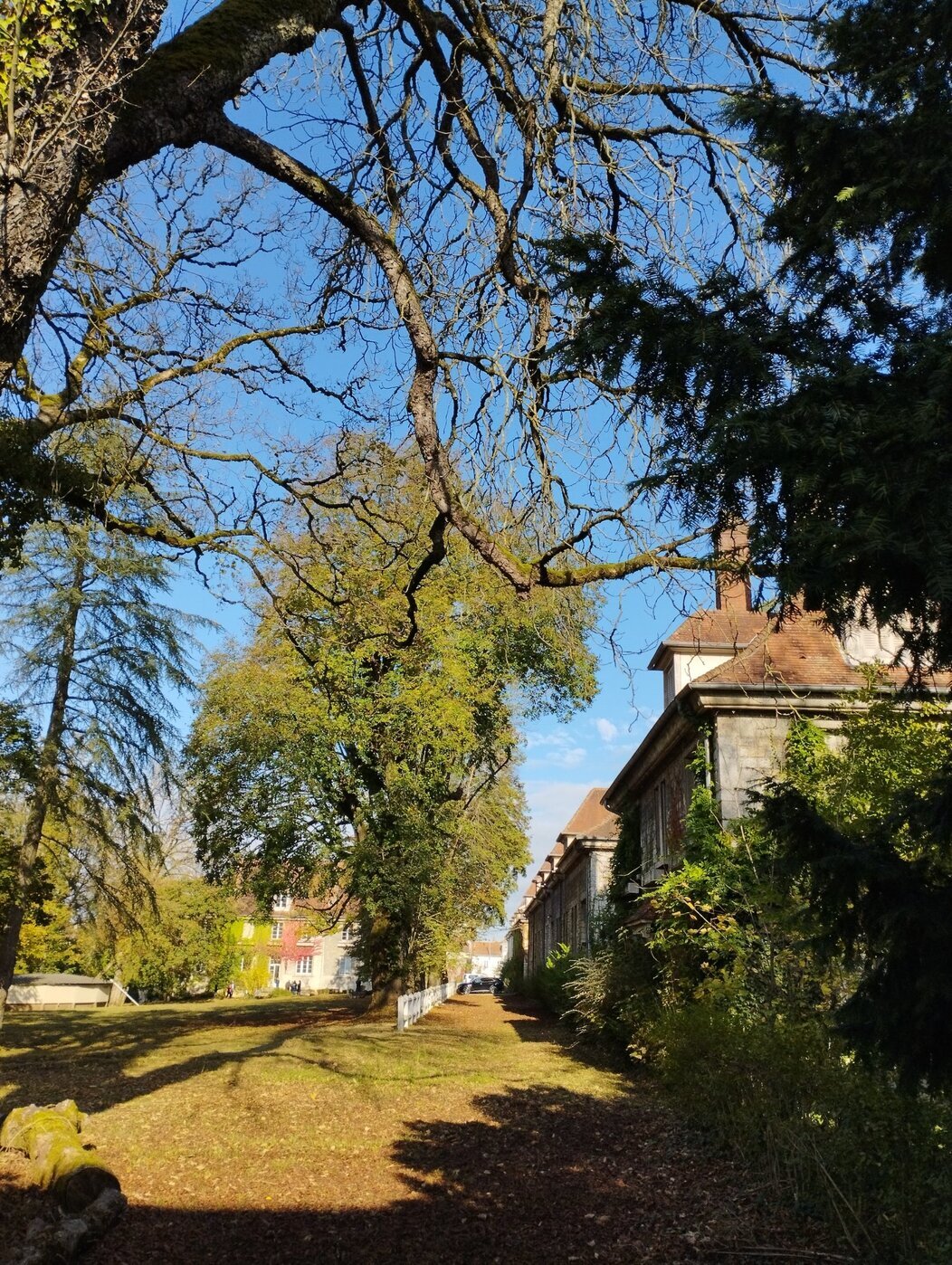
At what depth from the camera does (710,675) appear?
14.1 meters

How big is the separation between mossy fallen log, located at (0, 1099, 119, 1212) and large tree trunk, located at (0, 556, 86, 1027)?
7.00m

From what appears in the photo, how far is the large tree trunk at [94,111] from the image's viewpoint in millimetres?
3408

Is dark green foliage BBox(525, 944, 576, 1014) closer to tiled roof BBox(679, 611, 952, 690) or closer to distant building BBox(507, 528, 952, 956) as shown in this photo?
distant building BBox(507, 528, 952, 956)

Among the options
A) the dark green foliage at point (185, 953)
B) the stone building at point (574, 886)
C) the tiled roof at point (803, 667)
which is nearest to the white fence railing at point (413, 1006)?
the stone building at point (574, 886)

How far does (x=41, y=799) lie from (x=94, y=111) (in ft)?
45.3

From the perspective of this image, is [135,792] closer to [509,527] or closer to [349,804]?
[349,804]

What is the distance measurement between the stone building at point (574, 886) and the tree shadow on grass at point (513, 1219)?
1264 cm

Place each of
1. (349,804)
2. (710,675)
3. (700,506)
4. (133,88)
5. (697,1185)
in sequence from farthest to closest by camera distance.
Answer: (349,804) < (710,675) < (697,1185) < (133,88) < (700,506)

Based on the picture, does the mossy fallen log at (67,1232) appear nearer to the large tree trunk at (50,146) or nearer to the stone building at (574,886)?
the large tree trunk at (50,146)

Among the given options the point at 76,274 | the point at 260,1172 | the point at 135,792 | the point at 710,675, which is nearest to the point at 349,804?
the point at 135,792

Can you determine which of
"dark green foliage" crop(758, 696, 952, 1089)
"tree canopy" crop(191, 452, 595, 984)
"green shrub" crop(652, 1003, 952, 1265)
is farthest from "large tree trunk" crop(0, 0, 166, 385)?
"tree canopy" crop(191, 452, 595, 984)

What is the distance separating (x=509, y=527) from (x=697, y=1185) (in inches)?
233

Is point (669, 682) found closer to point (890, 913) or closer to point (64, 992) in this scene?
point (890, 913)

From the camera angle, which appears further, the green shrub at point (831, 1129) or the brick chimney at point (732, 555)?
the green shrub at point (831, 1129)
